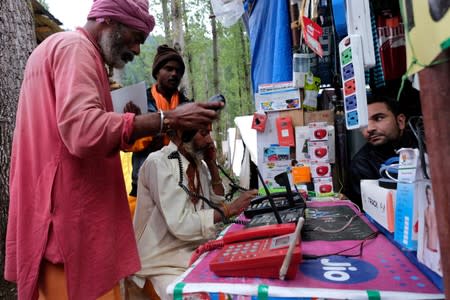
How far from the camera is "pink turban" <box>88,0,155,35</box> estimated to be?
4.39ft

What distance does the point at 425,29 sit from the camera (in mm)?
490

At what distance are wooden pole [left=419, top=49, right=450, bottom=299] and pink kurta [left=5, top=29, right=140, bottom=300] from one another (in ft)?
2.83

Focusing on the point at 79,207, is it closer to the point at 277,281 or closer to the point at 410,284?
the point at 277,281

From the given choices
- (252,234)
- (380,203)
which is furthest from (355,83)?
(252,234)

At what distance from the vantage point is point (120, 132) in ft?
3.36

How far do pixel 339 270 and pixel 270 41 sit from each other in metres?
3.00

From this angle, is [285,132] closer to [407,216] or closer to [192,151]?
[192,151]

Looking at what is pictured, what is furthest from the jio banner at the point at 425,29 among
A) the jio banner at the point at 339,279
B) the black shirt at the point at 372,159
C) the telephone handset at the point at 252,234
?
the black shirt at the point at 372,159

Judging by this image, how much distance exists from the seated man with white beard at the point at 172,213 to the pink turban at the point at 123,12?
0.70 metres

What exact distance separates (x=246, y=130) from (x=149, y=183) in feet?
15.5

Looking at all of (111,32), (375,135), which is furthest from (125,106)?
(375,135)

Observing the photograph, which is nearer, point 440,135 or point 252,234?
point 440,135

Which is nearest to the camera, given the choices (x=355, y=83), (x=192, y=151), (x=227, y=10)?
(x=355, y=83)

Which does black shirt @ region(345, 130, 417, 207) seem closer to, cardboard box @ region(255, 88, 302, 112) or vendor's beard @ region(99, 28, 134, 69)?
cardboard box @ region(255, 88, 302, 112)
